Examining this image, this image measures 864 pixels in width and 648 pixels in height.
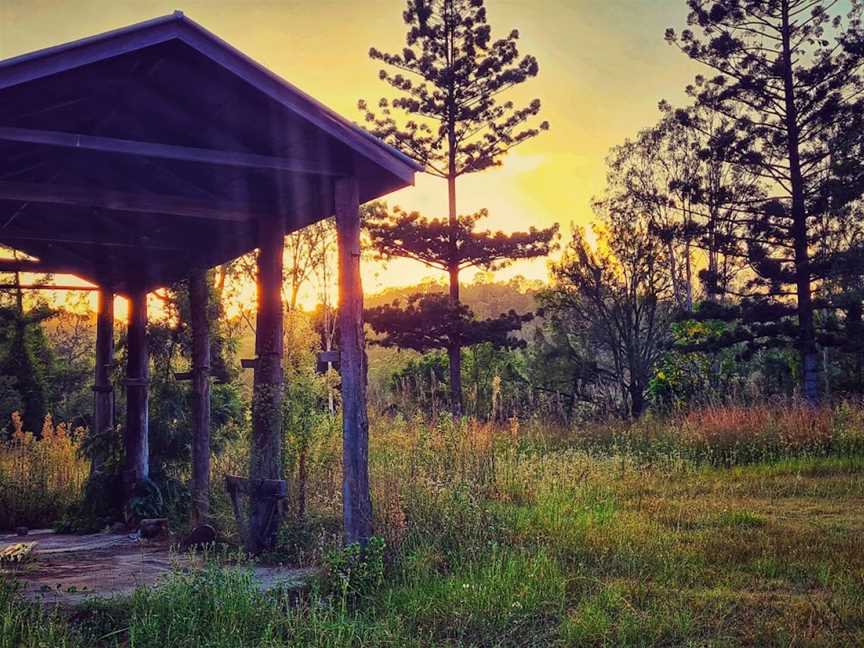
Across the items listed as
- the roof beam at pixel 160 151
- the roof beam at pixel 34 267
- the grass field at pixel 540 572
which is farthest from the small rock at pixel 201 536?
the roof beam at pixel 34 267

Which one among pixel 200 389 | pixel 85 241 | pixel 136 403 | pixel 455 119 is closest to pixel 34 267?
pixel 85 241

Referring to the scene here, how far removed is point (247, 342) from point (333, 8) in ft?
131

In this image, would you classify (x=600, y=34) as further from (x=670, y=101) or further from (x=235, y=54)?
(x=670, y=101)

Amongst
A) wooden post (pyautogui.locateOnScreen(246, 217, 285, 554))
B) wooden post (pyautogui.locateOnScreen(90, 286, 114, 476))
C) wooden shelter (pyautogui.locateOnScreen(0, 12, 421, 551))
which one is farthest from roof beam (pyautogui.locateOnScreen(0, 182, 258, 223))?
wooden post (pyautogui.locateOnScreen(90, 286, 114, 476))

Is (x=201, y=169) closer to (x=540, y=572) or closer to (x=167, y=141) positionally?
(x=167, y=141)

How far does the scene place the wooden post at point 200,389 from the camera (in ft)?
26.7

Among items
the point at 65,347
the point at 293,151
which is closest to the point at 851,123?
the point at 293,151

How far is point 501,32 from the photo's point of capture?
906 inches

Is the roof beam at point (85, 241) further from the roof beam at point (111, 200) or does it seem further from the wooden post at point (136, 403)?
the roof beam at point (111, 200)

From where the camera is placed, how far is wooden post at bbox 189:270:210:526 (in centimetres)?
812

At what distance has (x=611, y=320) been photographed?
72.7ft

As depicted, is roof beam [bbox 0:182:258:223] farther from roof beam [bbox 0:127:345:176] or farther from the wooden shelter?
roof beam [bbox 0:127:345:176]

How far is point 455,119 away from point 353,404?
61.6 ft

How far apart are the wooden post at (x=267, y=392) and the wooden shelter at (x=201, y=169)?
1 cm
